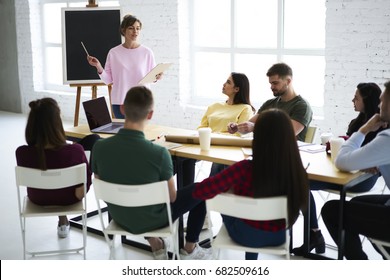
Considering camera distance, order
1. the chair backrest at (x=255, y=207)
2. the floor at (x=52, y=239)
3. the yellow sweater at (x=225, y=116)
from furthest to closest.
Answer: the yellow sweater at (x=225, y=116), the floor at (x=52, y=239), the chair backrest at (x=255, y=207)

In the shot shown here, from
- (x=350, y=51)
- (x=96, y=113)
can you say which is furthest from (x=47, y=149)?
(x=350, y=51)

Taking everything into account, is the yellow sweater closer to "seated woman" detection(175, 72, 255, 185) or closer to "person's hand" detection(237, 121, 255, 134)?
"seated woman" detection(175, 72, 255, 185)

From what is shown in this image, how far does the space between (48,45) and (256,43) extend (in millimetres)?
3860

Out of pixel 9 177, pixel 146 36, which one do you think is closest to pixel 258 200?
pixel 9 177

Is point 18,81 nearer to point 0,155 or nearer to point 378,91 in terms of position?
point 0,155

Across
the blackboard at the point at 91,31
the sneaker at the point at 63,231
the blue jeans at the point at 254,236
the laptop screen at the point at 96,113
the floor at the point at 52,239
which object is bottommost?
the floor at the point at 52,239

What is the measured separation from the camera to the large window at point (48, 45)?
8.53 metres

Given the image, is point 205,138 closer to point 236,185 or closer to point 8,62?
point 236,185

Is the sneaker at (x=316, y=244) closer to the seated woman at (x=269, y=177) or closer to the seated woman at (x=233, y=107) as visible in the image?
the seated woman at (x=269, y=177)

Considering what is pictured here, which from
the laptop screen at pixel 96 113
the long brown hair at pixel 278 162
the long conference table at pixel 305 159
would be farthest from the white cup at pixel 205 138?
the laptop screen at pixel 96 113

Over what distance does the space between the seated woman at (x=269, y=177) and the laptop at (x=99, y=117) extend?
144 centimetres

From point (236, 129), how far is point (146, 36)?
3.58m

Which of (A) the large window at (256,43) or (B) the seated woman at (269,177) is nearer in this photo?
(B) the seated woman at (269,177)

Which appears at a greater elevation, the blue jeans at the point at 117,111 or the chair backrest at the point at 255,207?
the blue jeans at the point at 117,111
